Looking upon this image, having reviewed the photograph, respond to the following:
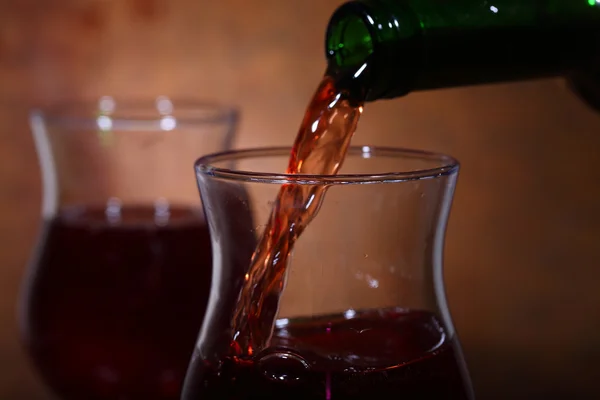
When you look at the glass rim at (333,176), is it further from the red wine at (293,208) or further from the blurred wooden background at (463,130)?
the blurred wooden background at (463,130)

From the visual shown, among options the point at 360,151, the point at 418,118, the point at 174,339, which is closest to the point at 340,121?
the point at 360,151

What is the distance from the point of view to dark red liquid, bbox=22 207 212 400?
2.60 ft

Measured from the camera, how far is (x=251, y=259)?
1.80ft

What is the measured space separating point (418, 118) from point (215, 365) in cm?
64

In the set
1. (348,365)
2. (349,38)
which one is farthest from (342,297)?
(349,38)

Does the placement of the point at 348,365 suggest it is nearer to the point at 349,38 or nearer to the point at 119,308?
the point at 349,38

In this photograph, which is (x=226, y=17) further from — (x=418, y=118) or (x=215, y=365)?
(x=215, y=365)

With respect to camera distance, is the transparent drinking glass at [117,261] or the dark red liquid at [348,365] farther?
the transparent drinking glass at [117,261]

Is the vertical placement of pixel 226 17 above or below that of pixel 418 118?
above

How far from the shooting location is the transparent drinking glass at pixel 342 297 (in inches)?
20.1

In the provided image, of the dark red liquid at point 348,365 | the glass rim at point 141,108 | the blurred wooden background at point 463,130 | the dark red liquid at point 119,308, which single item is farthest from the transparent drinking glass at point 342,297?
the blurred wooden background at point 463,130

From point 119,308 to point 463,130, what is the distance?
526 mm

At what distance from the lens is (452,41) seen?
571mm

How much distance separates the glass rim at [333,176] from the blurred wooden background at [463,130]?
1.62 ft
